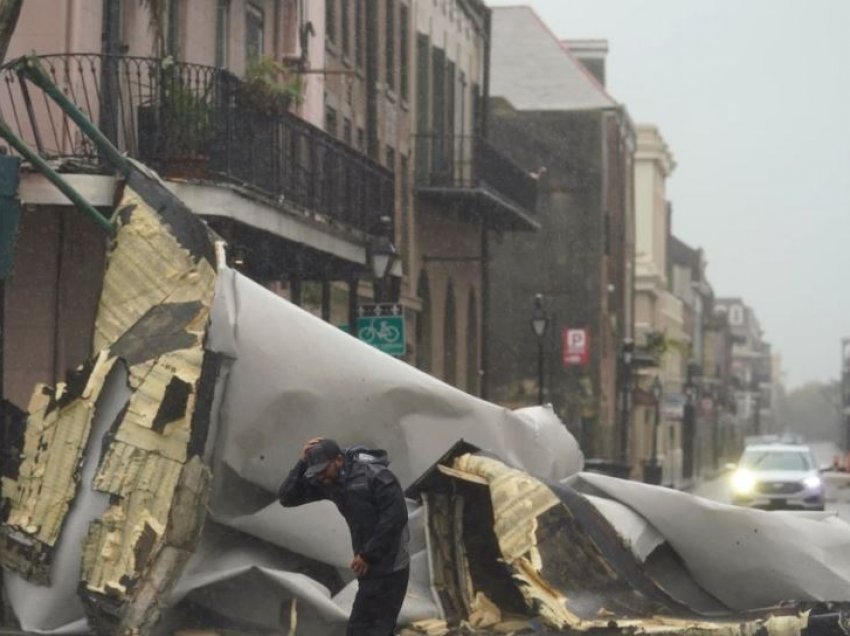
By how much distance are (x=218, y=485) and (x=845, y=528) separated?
4.00 metres

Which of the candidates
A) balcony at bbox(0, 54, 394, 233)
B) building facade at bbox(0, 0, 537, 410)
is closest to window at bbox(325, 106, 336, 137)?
building facade at bbox(0, 0, 537, 410)

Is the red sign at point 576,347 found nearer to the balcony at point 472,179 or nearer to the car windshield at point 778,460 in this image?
the balcony at point 472,179

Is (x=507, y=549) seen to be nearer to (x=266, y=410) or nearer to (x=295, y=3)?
(x=266, y=410)

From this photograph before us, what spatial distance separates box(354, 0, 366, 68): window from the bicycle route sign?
9.16m

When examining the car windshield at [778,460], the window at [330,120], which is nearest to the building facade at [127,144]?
the window at [330,120]

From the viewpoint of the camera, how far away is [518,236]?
62.7 meters

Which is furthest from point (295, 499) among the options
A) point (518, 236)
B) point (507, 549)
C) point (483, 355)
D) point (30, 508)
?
point (518, 236)

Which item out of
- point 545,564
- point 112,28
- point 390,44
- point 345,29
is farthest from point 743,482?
point 545,564

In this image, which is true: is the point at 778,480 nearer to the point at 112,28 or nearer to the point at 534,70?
the point at 112,28

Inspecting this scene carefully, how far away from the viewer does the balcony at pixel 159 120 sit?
66.9ft

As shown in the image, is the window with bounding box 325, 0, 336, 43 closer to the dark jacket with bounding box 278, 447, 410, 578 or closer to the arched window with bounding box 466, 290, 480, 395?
the arched window with bounding box 466, 290, 480, 395

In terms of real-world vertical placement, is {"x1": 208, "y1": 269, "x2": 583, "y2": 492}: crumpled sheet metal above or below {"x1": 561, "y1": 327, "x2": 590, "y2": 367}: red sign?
below

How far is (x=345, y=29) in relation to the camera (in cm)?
3441

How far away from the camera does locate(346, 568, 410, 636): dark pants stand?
33.2ft
